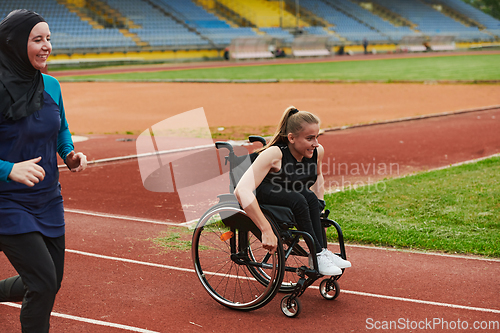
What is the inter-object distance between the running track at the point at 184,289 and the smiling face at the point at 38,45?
1.88 meters

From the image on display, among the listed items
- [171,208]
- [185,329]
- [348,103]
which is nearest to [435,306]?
[185,329]

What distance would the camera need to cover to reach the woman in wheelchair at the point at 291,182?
12.0 ft

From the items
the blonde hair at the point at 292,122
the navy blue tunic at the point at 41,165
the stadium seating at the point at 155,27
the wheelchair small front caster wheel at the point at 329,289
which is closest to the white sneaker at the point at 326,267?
the wheelchair small front caster wheel at the point at 329,289

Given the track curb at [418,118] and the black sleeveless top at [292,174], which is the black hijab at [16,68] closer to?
the black sleeveless top at [292,174]

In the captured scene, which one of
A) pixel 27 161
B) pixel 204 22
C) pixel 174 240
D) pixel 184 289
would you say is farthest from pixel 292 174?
pixel 204 22

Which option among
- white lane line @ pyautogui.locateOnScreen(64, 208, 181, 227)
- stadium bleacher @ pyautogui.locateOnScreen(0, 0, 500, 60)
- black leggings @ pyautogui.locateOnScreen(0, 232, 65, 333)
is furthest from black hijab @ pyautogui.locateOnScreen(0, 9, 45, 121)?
stadium bleacher @ pyautogui.locateOnScreen(0, 0, 500, 60)

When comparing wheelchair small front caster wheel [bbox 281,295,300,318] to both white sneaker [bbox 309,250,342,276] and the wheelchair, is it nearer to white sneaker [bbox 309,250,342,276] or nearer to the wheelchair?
the wheelchair

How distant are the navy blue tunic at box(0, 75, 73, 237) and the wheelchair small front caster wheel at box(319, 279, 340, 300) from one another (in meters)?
2.05

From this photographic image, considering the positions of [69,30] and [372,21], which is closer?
[69,30]

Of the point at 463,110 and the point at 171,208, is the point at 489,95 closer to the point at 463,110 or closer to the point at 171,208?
the point at 463,110

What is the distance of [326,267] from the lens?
3.68m

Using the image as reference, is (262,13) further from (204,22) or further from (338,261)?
(338,261)

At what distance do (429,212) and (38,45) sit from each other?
16.3 feet

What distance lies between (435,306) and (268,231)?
1454 millimetres
